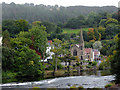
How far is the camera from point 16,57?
43344mm

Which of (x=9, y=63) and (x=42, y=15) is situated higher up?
(x=42, y=15)

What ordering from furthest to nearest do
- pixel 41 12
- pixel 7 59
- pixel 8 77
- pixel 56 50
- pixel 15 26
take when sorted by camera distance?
1. pixel 41 12
2. pixel 15 26
3. pixel 56 50
4. pixel 7 59
5. pixel 8 77

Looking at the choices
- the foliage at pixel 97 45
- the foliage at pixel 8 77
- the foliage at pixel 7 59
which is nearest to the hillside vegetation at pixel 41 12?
the foliage at pixel 97 45

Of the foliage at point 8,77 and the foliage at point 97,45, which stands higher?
the foliage at point 97,45

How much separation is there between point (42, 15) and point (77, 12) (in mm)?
31822

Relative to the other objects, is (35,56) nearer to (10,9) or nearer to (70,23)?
(70,23)

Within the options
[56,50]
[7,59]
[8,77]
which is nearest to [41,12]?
[56,50]

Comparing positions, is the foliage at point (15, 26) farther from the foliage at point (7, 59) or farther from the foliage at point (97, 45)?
the foliage at point (7, 59)

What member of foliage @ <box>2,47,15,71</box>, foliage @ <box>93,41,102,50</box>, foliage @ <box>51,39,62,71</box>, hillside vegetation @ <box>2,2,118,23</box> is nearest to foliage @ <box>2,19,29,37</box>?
foliage @ <box>51,39,62,71</box>

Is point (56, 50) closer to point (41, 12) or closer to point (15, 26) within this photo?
point (15, 26)

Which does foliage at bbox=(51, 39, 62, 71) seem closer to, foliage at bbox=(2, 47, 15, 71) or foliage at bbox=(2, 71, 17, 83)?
foliage at bbox=(2, 47, 15, 71)

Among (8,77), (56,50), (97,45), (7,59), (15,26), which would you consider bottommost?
(8,77)

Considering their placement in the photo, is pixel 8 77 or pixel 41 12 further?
pixel 41 12

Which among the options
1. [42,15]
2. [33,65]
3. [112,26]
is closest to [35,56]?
[33,65]
